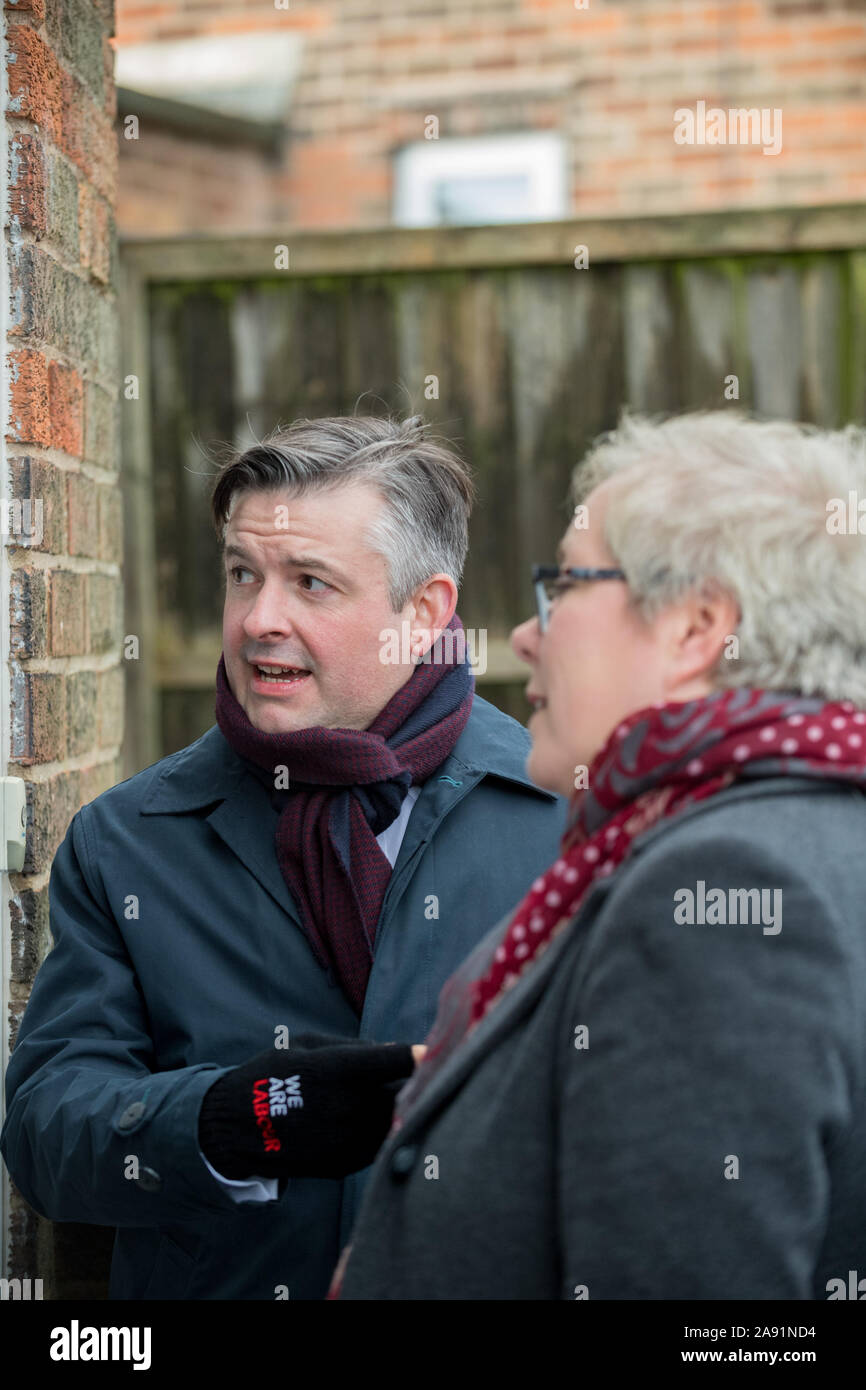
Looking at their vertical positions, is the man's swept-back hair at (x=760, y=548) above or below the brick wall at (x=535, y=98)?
below

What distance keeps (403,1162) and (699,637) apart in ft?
1.86

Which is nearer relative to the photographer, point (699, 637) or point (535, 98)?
point (699, 637)

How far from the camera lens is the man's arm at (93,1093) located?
1.53 meters

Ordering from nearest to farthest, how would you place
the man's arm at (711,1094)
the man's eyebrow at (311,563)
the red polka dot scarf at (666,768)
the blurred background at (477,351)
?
the man's arm at (711,1094) → the red polka dot scarf at (666,768) → the man's eyebrow at (311,563) → the blurred background at (477,351)

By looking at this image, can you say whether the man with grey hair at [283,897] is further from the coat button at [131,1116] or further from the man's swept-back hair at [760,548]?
the man's swept-back hair at [760,548]

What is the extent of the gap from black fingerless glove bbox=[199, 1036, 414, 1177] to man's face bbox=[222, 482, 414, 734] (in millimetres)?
533

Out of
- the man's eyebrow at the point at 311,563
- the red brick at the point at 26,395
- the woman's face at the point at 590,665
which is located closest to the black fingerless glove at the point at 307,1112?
the woman's face at the point at 590,665

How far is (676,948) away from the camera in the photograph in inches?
43.1

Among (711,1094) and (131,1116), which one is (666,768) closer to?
(711,1094)

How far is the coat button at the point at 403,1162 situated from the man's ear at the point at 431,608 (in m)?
0.90

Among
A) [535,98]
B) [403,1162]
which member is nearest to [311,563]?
[403,1162]

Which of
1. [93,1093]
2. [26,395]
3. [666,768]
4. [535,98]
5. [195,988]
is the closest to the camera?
[666,768]

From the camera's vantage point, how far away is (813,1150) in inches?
42.0
